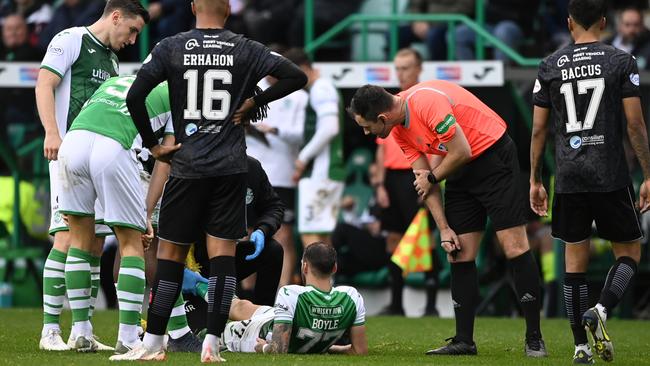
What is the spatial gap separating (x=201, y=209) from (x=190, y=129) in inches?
16.6

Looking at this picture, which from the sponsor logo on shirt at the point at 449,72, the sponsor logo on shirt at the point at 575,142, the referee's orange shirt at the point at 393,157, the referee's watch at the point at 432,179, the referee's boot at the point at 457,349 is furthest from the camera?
the sponsor logo on shirt at the point at 449,72

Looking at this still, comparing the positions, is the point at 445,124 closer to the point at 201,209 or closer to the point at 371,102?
the point at 371,102

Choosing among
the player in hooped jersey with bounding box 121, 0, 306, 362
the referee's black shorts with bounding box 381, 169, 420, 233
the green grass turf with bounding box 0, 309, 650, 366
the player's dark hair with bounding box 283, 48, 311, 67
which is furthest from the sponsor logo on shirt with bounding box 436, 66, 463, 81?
the player in hooped jersey with bounding box 121, 0, 306, 362

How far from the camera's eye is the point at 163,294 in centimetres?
691

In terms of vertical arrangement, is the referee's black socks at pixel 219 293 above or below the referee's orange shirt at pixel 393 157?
below

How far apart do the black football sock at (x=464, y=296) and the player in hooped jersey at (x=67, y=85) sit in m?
2.15

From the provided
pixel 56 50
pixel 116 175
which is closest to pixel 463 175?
pixel 116 175

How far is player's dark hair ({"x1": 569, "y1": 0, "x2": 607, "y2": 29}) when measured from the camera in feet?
24.2

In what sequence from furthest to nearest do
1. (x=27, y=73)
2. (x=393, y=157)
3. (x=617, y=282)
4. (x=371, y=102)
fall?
(x=27, y=73) < (x=393, y=157) < (x=371, y=102) < (x=617, y=282)

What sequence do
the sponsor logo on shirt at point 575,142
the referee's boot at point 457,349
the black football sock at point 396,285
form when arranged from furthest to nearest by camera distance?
the black football sock at point 396,285
the referee's boot at point 457,349
the sponsor logo on shirt at point 575,142

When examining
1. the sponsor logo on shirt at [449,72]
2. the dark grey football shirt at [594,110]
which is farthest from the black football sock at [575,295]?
the sponsor logo on shirt at [449,72]

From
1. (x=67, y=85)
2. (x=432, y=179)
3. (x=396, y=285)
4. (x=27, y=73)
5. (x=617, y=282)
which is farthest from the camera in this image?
(x=27, y=73)

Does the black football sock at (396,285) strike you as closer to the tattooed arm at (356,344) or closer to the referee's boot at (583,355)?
the tattooed arm at (356,344)

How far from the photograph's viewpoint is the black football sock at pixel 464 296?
822 centimetres
